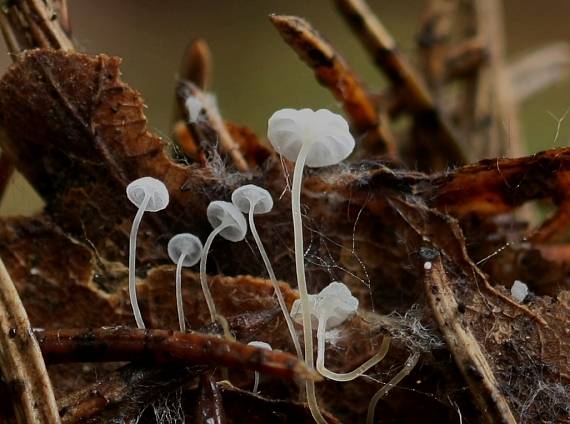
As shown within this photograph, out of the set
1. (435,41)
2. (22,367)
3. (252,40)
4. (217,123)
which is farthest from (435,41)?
(252,40)

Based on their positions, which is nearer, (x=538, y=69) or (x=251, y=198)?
(x=251, y=198)

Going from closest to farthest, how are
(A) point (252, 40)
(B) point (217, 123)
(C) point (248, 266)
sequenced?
(C) point (248, 266) < (B) point (217, 123) < (A) point (252, 40)

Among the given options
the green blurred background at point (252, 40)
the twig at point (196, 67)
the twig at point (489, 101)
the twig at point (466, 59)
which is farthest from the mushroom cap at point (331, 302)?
the green blurred background at point (252, 40)

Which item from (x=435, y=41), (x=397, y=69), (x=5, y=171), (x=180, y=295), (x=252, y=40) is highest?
(x=252, y=40)

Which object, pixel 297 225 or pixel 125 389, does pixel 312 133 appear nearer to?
pixel 297 225

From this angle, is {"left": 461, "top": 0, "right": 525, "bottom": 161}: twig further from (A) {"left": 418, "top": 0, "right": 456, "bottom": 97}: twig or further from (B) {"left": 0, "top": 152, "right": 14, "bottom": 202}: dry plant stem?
(B) {"left": 0, "top": 152, "right": 14, "bottom": 202}: dry plant stem

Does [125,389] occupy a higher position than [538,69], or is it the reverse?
[538,69]

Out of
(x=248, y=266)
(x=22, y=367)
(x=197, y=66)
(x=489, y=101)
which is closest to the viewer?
(x=22, y=367)

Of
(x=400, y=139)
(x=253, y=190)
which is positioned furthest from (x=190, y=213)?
(x=400, y=139)

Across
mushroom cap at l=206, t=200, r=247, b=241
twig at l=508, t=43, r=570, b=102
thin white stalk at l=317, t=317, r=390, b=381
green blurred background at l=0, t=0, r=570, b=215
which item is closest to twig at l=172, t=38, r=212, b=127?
mushroom cap at l=206, t=200, r=247, b=241
